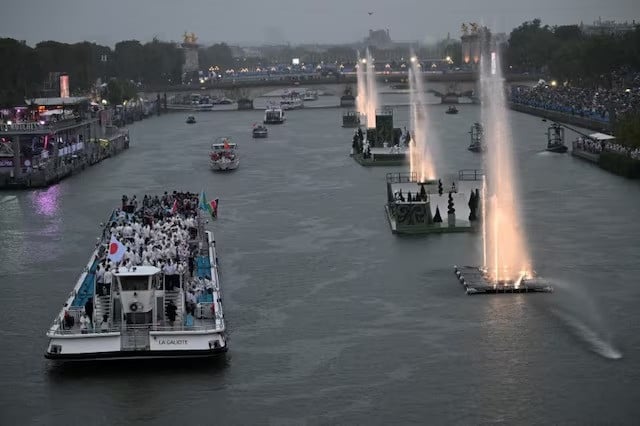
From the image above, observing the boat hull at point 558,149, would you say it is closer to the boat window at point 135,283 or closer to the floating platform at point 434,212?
the floating platform at point 434,212

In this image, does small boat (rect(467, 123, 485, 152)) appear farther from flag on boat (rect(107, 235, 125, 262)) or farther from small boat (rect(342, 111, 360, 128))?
flag on boat (rect(107, 235, 125, 262))

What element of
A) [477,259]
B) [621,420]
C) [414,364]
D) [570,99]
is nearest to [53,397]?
[414,364]

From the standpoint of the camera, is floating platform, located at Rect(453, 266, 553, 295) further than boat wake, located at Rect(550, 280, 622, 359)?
Yes

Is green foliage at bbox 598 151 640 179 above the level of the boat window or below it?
below

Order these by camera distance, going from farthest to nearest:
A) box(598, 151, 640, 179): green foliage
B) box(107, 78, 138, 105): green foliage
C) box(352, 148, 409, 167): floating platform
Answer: box(107, 78, 138, 105): green foliage
box(352, 148, 409, 167): floating platform
box(598, 151, 640, 179): green foliage

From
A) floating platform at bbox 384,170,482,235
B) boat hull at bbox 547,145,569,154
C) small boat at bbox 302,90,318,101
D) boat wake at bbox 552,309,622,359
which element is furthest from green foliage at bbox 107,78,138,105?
boat wake at bbox 552,309,622,359

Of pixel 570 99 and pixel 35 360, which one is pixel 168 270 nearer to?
pixel 35 360

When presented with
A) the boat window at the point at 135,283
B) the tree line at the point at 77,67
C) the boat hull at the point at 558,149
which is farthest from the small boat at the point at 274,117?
the boat window at the point at 135,283
